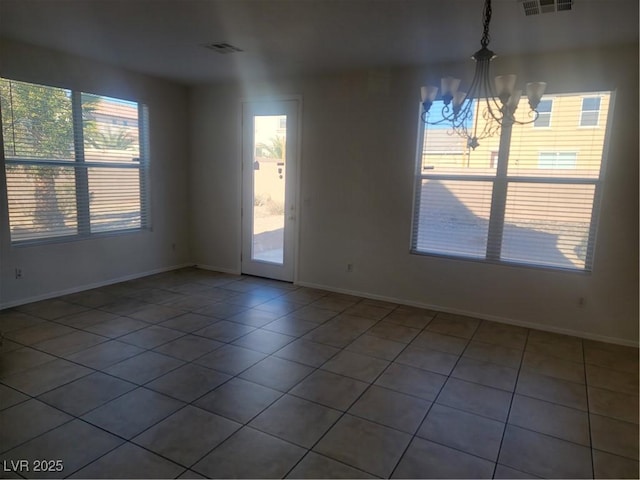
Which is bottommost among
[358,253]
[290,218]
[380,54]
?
[358,253]

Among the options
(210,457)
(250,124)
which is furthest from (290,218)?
(210,457)

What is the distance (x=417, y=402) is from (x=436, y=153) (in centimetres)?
264

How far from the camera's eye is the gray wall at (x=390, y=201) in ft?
11.8

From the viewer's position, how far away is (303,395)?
8.73ft

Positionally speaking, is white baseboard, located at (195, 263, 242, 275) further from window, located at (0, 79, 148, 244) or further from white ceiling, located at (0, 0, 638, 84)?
white ceiling, located at (0, 0, 638, 84)

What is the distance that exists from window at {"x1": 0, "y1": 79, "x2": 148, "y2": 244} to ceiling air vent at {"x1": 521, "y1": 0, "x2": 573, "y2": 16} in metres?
4.32

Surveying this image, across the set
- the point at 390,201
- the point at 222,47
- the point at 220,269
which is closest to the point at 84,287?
the point at 220,269

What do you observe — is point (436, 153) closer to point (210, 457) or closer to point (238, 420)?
point (238, 420)

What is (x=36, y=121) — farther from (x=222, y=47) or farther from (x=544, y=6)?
(x=544, y=6)

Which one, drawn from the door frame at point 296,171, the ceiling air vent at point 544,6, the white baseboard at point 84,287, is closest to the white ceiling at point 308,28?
the ceiling air vent at point 544,6

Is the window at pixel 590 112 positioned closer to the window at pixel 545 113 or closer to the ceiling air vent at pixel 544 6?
the window at pixel 545 113

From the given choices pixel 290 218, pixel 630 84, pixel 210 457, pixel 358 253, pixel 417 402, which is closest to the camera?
pixel 210 457

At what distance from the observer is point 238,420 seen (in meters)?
2.37

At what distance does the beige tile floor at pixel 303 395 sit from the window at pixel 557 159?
1591mm
